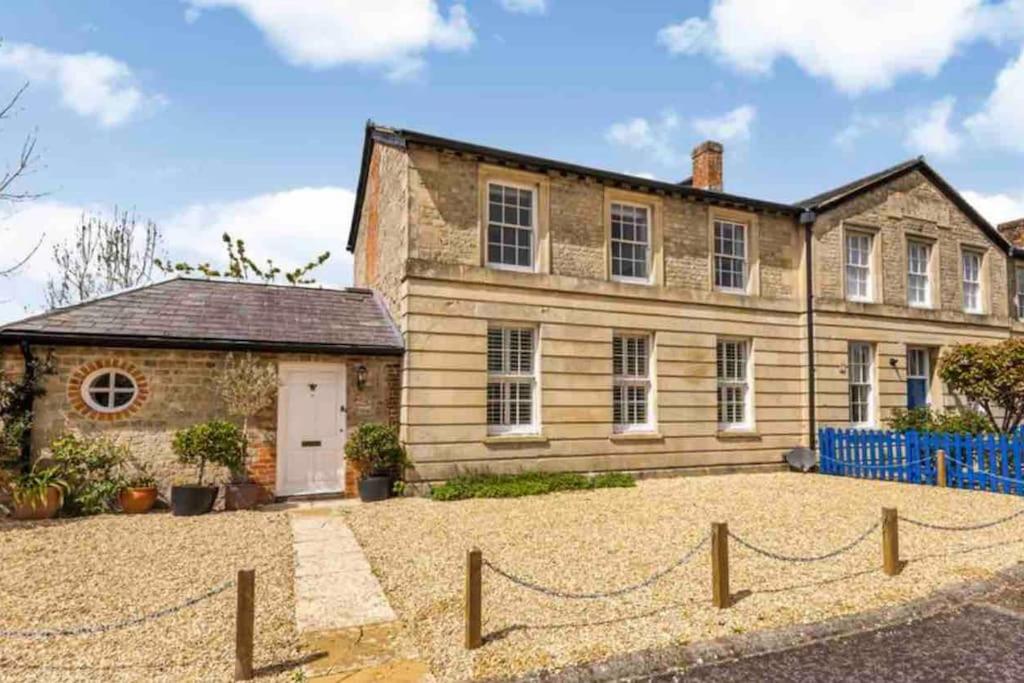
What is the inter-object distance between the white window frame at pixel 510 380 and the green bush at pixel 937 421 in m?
9.07

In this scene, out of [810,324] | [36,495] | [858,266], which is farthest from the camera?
[858,266]

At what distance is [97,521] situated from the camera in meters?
9.08

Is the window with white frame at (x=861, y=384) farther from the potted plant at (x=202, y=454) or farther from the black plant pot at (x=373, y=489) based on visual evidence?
the potted plant at (x=202, y=454)

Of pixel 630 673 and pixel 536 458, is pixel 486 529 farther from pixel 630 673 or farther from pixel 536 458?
pixel 630 673

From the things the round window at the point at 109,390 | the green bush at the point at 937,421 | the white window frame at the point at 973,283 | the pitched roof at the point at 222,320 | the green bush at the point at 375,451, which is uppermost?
the white window frame at the point at 973,283

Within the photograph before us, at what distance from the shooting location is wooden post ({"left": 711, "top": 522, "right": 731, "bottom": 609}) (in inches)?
219

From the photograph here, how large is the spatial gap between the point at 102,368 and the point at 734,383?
1321 cm

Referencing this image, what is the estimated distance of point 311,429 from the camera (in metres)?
11.4

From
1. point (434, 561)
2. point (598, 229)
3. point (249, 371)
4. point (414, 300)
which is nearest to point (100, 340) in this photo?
point (249, 371)

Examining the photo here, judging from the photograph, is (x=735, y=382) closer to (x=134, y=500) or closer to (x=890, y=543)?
(x=890, y=543)

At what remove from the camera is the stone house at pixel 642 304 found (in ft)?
39.0

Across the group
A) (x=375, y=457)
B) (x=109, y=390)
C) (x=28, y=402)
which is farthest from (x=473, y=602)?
(x=28, y=402)

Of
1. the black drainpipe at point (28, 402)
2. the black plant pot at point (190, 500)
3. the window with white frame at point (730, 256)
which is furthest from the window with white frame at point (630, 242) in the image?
the black drainpipe at point (28, 402)

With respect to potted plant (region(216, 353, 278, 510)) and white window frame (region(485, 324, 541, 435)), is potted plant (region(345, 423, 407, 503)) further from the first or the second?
white window frame (region(485, 324, 541, 435))
